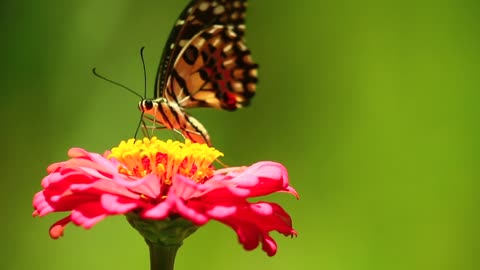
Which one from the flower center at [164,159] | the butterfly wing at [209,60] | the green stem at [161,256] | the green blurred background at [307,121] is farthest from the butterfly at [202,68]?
the green blurred background at [307,121]

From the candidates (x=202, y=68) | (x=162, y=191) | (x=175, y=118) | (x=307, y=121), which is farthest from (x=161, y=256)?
(x=307, y=121)

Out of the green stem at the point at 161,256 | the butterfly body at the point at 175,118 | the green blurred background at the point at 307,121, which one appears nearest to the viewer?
the green stem at the point at 161,256

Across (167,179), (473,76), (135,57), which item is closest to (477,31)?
(473,76)

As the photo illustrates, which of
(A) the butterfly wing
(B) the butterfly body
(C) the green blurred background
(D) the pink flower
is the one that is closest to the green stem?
(D) the pink flower

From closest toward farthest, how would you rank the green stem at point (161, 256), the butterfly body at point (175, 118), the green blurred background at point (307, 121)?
the green stem at point (161, 256) → the butterfly body at point (175, 118) → the green blurred background at point (307, 121)

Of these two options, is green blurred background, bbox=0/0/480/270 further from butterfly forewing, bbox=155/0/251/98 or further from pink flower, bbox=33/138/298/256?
pink flower, bbox=33/138/298/256

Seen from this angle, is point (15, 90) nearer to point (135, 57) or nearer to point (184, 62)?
point (135, 57)

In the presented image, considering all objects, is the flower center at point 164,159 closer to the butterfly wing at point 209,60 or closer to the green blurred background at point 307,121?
the butterfly wing at point 209,60
